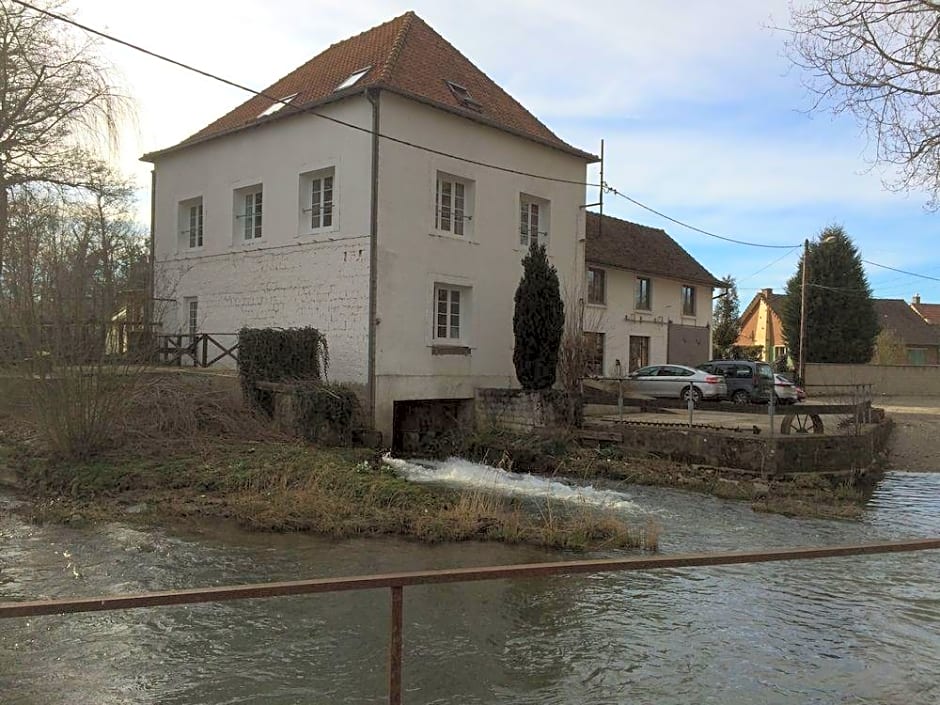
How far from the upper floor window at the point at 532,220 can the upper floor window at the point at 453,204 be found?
2.11 meters

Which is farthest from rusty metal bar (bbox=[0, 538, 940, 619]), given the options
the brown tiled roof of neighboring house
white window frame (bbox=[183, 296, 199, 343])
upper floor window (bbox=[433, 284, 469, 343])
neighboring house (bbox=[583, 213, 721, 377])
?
neighboring house (bbox=[583, 213, 721, 377])

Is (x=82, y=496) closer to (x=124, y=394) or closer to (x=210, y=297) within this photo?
(x=124, y=394)

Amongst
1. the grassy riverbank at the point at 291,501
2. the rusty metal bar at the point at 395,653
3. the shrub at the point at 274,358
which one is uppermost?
the shrub at the point at 274,358

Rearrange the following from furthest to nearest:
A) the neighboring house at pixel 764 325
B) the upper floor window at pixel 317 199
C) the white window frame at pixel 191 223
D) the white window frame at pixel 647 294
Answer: the neighboring house at pixel 764 325 → the white window frame at pixel 647 294 → the white window frame at pixel 191 223 → the upper floor window at pixel 317 199

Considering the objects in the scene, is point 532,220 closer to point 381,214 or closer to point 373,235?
point 381,214

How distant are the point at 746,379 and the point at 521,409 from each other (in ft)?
32.8

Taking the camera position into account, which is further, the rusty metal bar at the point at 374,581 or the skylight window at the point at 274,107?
the skylight window at the point at 274,107

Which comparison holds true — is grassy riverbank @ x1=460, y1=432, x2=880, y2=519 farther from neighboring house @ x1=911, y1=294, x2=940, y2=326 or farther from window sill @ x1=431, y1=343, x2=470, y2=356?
neighboring house @ x1=911, y1=294, x2=940, y2=326

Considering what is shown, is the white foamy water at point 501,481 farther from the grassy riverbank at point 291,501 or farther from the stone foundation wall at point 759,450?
the stone foundation wall at point 759,450

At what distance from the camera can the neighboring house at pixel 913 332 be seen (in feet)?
196

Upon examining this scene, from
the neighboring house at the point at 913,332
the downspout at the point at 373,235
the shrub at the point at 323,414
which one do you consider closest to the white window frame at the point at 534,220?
the downspout at the point at 373,235

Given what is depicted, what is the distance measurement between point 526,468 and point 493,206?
25.4 feet

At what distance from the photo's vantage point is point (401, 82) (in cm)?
1883

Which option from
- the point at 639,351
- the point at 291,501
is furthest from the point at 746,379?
the point at 291,501
